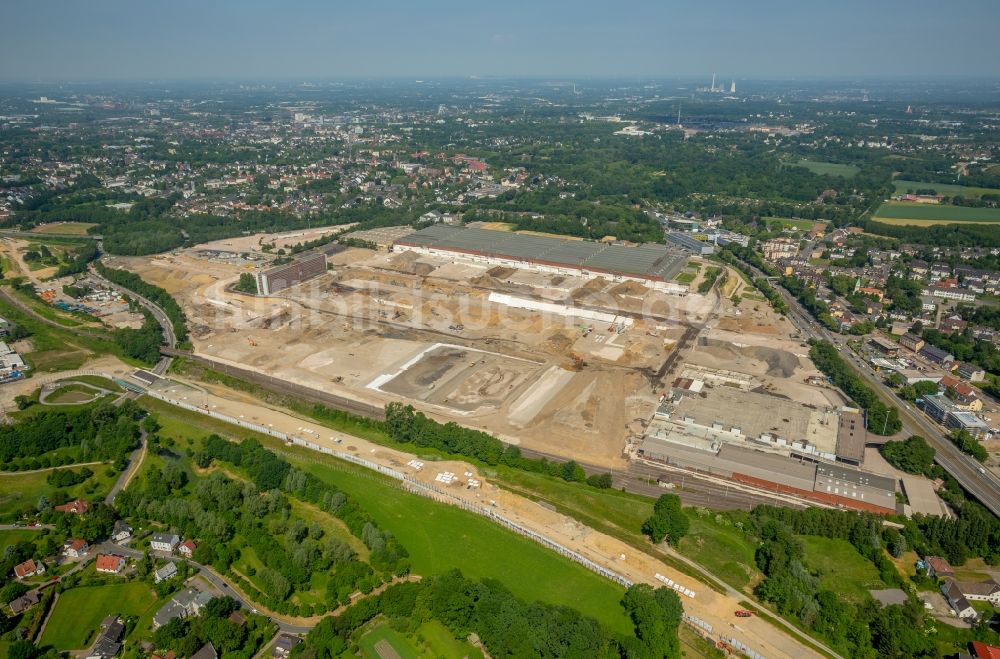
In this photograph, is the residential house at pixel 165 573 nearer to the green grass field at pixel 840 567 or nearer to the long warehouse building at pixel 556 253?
the green grass field at pixel 840 567

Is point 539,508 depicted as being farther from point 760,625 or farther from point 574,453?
point 760,625

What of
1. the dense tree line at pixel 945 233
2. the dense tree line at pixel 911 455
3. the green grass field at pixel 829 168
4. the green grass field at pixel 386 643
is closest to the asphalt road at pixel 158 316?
the green grass field at pixel 386 643

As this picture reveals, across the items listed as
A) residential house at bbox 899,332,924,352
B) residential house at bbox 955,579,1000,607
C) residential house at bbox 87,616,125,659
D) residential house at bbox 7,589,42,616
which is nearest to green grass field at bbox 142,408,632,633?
residential house at bbox 87,616,125,659

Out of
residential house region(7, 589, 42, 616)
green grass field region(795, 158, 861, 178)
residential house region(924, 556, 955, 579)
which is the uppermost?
green grass field region(795, 158, 861, 178)

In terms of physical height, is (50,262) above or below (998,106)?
below

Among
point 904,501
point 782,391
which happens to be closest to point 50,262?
point 782,391

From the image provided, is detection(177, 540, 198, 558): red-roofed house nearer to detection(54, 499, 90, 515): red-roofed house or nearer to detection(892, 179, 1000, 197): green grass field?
detection(54, 499, 90, 515): red-roofed house
